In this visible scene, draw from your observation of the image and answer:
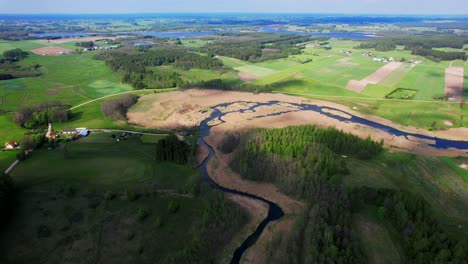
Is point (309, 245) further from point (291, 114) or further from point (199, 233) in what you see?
point (291, 114)

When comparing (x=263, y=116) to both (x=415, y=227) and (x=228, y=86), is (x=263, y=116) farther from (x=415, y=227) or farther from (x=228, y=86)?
(x=415, y=227)

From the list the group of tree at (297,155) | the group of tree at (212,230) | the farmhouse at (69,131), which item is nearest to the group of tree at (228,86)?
the group of tree at (297,155)

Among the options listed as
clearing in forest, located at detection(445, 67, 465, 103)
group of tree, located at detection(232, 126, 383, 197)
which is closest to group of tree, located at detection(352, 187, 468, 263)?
group of tree, located at detection(232, 126, 383, 197)

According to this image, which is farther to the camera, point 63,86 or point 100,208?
point 63,86

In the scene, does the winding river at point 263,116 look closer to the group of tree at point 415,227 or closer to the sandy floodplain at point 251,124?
the sandy floodplain at point 251,124

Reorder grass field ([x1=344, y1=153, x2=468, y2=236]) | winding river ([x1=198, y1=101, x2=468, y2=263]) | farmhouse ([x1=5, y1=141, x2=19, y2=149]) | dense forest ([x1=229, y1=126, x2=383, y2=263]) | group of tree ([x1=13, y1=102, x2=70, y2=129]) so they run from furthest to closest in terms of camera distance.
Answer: group of tree ([x1=13, y1=102, x2=70, y2=129]), farmhouse ([x1=5, y1=141, x2=19, y2=149]), grass field ([x1=344, y1=153, x2=468, y2=236]), winding river ([x1=198, y1=101, x2=468, y2=263]), dense forest ([x1=229, y1=126, x2=383, y2=263])

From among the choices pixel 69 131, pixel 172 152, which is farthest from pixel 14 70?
pixel 172 152

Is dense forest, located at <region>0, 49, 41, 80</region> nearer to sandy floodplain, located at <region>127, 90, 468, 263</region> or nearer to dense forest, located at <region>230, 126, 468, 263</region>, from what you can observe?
sandy floodplain, located at <region>127, 90, 468, 263</region>
